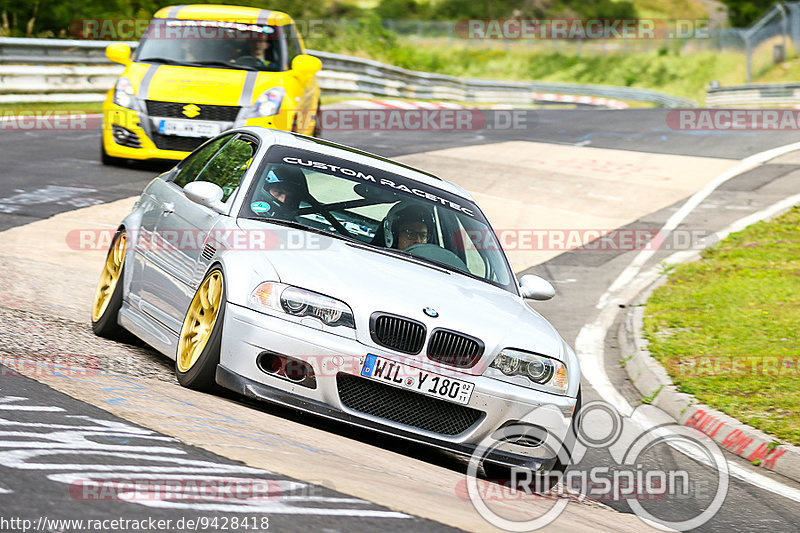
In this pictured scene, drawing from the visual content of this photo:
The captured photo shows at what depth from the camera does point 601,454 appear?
22.6 ft

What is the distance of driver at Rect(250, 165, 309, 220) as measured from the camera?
6613 millimetres

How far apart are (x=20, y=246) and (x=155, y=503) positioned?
6.59 metres

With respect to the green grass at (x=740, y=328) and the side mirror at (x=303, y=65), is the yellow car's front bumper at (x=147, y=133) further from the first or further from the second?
the green grass at (x=740, y=328)

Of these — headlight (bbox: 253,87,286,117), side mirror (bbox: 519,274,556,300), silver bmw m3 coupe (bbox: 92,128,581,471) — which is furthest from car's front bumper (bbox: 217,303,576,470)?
headlight (bbox: 253,87,286,117)

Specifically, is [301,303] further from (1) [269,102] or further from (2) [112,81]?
(2) [112,81]

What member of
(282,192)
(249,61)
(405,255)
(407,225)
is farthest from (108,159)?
(405,255)

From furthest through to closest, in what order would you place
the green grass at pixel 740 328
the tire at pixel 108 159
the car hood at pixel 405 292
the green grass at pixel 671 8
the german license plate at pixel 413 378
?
the green grass at pixel 671 8 < the tire at pixel 108 159 < the green grass at pixel 740 328 < the car hood at pixel 405 292 < the german license plate at pixel 413 378

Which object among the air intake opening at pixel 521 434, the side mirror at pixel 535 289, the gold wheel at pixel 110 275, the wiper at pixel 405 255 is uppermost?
the wiper at pixel 405 255

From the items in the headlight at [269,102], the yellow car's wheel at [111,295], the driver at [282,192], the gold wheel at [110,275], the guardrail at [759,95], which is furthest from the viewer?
the guardrail at [759,95]

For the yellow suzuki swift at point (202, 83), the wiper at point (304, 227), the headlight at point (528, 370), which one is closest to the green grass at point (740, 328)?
the headlight at point (528, 370)

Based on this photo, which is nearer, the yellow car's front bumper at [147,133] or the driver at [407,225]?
the driver at [407,225]

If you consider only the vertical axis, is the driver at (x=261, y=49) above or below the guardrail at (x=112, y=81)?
above

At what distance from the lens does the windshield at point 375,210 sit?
670cm

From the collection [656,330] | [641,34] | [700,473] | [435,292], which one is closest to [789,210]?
[656,330]
